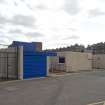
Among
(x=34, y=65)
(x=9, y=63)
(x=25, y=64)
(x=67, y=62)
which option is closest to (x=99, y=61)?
(x=67, y=62)

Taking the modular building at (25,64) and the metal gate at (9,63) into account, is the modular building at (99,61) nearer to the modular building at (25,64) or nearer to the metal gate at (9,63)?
the modular building at (25,64)

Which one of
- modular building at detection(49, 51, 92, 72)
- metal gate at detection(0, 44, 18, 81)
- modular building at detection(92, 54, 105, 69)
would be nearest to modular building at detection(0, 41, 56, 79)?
metal gate at detection(0, 44, 18, 81)

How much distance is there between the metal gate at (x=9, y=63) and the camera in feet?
89.6

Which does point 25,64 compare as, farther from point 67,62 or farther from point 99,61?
point 99,61

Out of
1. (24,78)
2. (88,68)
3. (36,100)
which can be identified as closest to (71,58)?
(88,68)

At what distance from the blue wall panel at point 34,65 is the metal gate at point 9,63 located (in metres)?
1.24

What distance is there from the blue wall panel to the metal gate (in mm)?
1245

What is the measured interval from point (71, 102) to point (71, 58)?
2926cm

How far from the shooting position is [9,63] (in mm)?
27594

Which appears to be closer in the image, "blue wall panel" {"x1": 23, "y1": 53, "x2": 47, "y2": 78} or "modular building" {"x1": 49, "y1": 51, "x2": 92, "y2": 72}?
"blue wall panel" {"x1": 23, "y1": 53, "x2": 47, "y2": 78}

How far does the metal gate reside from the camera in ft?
89.6

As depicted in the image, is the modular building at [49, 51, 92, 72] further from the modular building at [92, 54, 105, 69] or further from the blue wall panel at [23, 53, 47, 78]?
the modular building at [92, 54, 105, 69]

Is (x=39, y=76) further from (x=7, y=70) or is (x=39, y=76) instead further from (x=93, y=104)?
(x=93, y=104)

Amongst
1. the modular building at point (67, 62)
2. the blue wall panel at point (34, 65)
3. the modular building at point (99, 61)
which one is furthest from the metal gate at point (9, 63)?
the modular building at point (99, 61)
